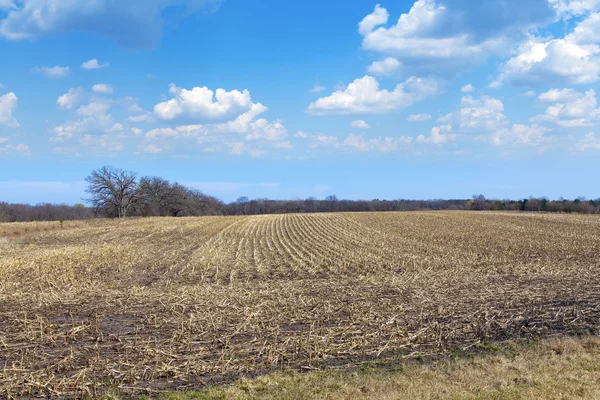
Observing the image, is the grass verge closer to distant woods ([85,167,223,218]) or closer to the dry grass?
the dry grass

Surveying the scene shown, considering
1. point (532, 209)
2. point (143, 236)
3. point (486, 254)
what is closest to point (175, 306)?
point (486, 254)

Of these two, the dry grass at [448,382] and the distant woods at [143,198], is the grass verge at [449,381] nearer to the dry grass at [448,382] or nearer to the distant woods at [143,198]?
the dry grass at [448,382]

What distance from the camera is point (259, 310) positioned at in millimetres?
13461

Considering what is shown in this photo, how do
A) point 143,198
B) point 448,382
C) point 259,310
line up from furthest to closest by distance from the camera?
point 143,198, point 259,310, point 448,382

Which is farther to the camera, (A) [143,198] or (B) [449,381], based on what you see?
(A) [143,198]

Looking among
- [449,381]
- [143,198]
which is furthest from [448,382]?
[143,198]

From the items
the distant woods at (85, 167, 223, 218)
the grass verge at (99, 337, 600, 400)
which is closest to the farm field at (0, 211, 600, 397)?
the grass verge at (99, 337, 600, 400)

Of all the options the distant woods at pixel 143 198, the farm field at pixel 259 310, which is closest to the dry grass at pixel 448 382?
the farm field at pixel 259 310

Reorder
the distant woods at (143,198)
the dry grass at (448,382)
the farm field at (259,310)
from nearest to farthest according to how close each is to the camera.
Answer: the dry grass at (448,382)
the farm field at (259,310)
the distant woods at (143,198)

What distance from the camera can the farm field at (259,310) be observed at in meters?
9.03

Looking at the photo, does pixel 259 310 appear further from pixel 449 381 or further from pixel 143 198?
pixel 143 198

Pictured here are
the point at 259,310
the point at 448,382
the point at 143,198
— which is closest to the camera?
the point at 448,382

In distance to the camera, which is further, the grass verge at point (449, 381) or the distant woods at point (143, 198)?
the distant woods at point (143, 198)

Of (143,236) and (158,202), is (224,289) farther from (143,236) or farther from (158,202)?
(158,202)
